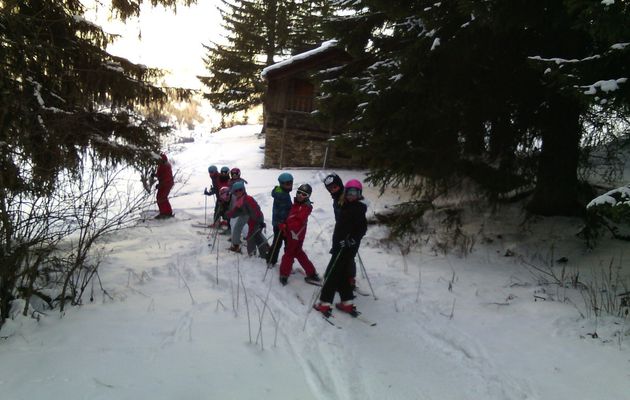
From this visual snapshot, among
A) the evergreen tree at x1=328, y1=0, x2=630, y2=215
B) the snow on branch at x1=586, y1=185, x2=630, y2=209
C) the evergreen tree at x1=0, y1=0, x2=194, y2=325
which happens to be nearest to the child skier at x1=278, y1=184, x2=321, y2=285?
the evergreen tree at x1=328, y1=0, x2=630, y2=215

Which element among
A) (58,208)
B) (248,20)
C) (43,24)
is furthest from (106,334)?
(248,20)

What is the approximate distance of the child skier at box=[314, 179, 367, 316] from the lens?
4867 mm

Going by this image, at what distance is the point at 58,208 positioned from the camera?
4.50 m

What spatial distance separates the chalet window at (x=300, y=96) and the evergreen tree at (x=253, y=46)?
5.88 metres

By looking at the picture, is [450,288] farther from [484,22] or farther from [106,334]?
[106,334]

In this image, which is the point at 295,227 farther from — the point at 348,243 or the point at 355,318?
the point at 355,318

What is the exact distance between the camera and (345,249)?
4988mm

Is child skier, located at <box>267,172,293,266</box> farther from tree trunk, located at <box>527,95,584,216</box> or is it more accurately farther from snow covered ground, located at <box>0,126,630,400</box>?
tree trunk, located at <box>527,95,584,216</box>

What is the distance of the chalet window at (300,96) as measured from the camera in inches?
794

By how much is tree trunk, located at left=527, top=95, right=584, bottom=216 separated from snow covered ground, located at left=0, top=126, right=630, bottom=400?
22.6 inches

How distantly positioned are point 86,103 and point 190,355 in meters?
4.32

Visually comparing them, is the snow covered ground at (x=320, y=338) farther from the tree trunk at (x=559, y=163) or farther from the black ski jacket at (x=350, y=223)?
the black ski jacket at (x=350, y=223)

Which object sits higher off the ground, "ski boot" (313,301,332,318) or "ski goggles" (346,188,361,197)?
"ski goggles" (346,188,361,197)

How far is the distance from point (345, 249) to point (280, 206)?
203cm
